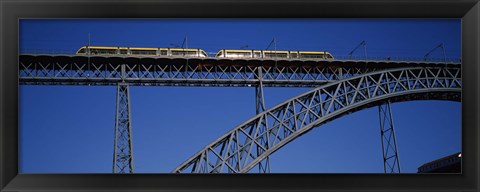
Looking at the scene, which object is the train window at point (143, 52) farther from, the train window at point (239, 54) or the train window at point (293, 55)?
the train window at point (293, 55)

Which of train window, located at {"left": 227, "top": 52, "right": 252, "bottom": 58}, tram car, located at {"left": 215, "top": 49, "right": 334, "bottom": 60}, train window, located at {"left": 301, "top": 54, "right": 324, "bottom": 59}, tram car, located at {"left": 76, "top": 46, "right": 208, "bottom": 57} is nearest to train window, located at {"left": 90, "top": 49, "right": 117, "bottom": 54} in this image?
tram car, located at {"left": 76, "top": 46, "right": 208, "bottom": 57}

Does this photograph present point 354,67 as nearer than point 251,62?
No

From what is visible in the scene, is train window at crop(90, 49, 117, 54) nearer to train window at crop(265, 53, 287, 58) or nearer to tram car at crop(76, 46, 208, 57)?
tram car at crop(76, 46, 208, 57)

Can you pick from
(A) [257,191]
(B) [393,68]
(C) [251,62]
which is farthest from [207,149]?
(A) [257,191]
